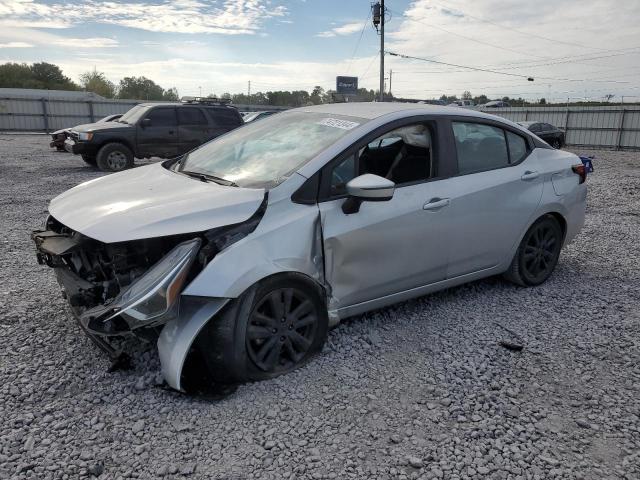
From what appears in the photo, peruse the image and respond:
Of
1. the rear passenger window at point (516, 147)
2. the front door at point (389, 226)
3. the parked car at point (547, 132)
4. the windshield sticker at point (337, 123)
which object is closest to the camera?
the front door at point (389, 226)

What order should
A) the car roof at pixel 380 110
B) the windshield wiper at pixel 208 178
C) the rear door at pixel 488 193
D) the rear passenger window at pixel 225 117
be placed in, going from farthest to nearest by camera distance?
the rear passenger window at pixel 225 117, the rear door at pixel 488 193, the car roof at pixel 380 110, the windshield wiper at pixel 208 178

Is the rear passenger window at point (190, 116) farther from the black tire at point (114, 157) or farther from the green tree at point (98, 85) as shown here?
the green tree at point (98, 85)

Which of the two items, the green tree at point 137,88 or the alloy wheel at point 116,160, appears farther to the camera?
the green tree at point 137,88

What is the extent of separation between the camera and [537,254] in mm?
4570

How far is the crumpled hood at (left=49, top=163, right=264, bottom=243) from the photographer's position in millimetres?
2684

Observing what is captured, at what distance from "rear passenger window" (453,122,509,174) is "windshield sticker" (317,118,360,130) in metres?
0.89

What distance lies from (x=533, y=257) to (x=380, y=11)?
95.5ft

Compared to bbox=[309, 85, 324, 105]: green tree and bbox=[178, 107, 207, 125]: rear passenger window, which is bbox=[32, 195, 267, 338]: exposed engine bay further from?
bbox=[309, 85, 324, 105]: green tree

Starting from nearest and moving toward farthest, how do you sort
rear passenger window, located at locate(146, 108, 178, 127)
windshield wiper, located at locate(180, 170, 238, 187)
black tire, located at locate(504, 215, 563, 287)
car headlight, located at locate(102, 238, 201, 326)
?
Answer: car headlight, located at locate(102, 238, 201, 326) < windshield wiper, located at locate(180, 170, 238, 187) < black tire, located at locate(504, 215, 563, 287) < rear passenger window, located at locate(146, 108, 178, 127)

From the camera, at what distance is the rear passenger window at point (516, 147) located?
4312mm

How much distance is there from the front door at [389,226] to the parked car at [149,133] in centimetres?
937

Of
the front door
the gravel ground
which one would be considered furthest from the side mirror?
the gravel ground

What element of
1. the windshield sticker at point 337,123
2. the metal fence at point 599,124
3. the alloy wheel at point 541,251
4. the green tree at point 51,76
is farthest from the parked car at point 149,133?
the green tree at point 51,76

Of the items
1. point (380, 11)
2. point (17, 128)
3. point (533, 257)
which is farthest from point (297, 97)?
point (533, 257)
